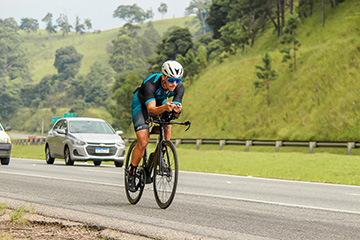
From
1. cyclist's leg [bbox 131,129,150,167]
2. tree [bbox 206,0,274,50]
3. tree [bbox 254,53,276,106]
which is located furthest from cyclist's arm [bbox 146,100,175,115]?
tree [bbox 206,0,274,50]

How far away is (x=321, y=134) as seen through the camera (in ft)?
127

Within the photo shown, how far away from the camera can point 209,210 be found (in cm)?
783

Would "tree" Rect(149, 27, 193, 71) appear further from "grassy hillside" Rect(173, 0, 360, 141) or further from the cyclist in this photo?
the cyclist

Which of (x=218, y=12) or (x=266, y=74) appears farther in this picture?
(x=218, y=12)

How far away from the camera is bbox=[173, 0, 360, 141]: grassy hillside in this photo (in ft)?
131

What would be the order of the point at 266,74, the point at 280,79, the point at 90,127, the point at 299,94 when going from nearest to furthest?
1. the point at 90,127
2. the point at 299,94
3. the point at 266,74
4. the point at 280,79

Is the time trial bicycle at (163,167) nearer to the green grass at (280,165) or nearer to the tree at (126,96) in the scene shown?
the green grass at (280,165)

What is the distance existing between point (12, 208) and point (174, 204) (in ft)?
7.82

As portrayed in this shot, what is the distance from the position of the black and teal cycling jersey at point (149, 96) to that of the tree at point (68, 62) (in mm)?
164535

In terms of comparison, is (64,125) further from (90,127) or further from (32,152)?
(32,152)

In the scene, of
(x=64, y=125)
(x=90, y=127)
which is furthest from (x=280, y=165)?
(x=64, y=125)

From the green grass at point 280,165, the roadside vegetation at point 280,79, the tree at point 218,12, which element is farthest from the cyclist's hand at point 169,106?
the tree at point 218,12

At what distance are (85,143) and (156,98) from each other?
11.5 m

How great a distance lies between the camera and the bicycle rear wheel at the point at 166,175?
24.1ft
